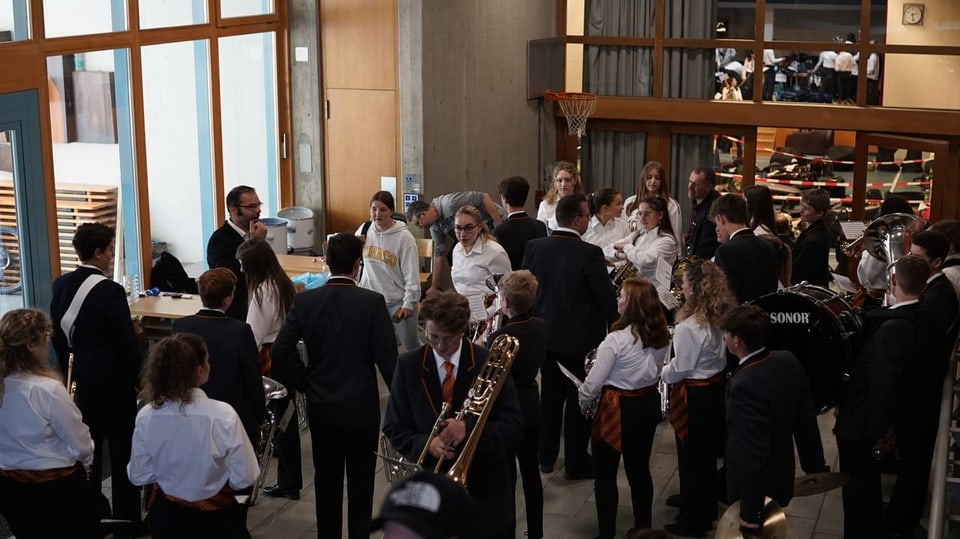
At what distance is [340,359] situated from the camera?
5.42 meters

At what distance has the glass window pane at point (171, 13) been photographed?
8.90 meters

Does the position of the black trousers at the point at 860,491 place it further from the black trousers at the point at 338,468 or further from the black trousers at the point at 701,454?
the black trousers at the point at 338,468

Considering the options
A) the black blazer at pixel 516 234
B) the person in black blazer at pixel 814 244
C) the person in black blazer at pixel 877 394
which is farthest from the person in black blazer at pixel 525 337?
the person in black blazer at pixel 814 244

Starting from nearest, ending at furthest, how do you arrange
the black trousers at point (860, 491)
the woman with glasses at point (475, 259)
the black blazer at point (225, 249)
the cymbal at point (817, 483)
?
the cymbal at point (817, 483) < the black trousers at point (860, 491) < the black blazer at point (225, 249) < the woman with glasses at point (475, 259)

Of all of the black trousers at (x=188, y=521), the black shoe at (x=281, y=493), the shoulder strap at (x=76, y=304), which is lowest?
the black shoe at (x=281, y=493)

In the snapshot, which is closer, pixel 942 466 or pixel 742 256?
pixel 942 466

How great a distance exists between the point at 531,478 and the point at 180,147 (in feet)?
16.7

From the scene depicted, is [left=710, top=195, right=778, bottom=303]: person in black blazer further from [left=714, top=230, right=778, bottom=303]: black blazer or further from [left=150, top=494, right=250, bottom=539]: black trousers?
[left=150, top=494, right=250, bottom=539]: black trousers

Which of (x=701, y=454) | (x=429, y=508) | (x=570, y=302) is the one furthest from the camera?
(x=570, y=302)

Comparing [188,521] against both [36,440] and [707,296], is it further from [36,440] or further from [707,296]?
[707,296]

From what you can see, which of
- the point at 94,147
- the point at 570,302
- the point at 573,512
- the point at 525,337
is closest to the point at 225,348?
the point at 525,337

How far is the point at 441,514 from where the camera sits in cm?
249

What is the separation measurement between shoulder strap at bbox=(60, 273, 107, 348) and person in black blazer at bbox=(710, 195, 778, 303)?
3749mm

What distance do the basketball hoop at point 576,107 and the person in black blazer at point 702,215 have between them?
132 inches
